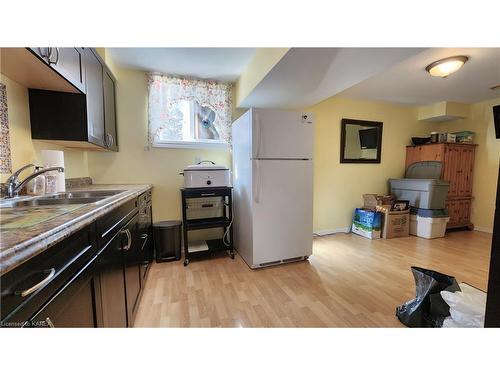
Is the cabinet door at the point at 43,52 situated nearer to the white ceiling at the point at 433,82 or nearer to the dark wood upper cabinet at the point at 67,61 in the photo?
the dark wood upper cabinet at the point at 67,61

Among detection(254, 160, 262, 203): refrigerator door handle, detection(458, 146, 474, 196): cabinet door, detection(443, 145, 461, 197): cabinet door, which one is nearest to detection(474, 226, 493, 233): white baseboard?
detection(458, 146, 474, 196): cabinet door

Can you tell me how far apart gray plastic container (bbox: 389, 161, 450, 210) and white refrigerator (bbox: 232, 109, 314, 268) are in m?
2.24

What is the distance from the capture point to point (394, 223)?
3322mm

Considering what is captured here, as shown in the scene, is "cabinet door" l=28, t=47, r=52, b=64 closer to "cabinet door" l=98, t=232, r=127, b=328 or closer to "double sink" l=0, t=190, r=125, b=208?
"double sink" l=0, t=190, r=125, b=208

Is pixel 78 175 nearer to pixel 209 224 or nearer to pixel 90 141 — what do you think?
pixel 90 141

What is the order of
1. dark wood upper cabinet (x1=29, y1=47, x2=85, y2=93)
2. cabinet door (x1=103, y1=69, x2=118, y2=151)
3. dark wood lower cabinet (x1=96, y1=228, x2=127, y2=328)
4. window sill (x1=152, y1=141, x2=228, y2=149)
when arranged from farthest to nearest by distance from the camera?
window sill (x1=152, y1=141, x2=228, y2=149)
cabinet door (x1=103, y1=69, x2=118, y2=151)
dark wood upper cabinet (x1=29, y1=47, x2=85, y2=93)
dark wood lower cabinet (x1=96, y1=228, x2=127, y2=328)

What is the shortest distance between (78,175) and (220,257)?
1768 millimetres

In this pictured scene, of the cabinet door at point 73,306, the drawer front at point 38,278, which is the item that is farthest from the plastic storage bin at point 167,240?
the drawer front at point 38,278

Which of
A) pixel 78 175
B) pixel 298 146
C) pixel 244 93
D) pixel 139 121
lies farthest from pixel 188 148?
pixel 298 146

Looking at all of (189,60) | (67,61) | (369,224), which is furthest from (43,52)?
(369,224)

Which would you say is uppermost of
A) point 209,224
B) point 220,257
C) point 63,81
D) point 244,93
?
point 244,93

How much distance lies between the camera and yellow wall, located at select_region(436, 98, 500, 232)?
3.54m
